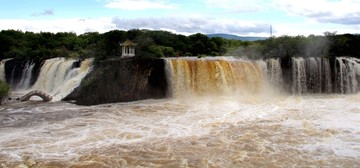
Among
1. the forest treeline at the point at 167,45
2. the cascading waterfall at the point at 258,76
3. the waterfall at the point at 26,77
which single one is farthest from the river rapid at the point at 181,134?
the waterfall at the point at 26,77

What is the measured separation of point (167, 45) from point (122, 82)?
43.4ft

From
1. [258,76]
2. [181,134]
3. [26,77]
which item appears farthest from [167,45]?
[181,134]

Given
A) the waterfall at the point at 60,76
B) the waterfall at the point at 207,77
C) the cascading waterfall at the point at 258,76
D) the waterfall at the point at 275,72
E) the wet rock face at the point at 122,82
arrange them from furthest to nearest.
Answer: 1. the waterfall at the point at 275,72
2. the waterfall at the point at 60,76
3. the cascading waterfall at the point at 258,76
4. the waterfall at the point at 207,77
5. the wet rock face at the point at 122,82

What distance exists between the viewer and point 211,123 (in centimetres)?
1527

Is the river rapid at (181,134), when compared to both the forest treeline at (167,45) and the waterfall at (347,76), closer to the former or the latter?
the waterfall at (347,76)

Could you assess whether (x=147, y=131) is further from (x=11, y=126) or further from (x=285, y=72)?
(x=285, y=72)

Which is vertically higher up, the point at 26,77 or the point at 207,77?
the point at 26,77

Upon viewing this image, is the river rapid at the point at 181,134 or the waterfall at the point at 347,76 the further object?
the waterfall at the point at 347,76

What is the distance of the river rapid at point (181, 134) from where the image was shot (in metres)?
10.7

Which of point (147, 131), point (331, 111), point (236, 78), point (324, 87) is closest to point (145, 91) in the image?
point (236, 78)

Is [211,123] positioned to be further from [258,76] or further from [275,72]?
[275,72]

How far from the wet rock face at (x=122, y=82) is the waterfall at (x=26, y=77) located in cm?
845

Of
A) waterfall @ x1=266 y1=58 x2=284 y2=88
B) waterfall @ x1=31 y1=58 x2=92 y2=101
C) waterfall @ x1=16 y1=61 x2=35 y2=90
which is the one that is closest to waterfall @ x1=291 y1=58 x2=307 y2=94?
waterfall @ x1=266 y1=58 x2=284 y2=88

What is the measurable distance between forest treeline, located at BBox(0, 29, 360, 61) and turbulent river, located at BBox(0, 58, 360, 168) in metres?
2.87
